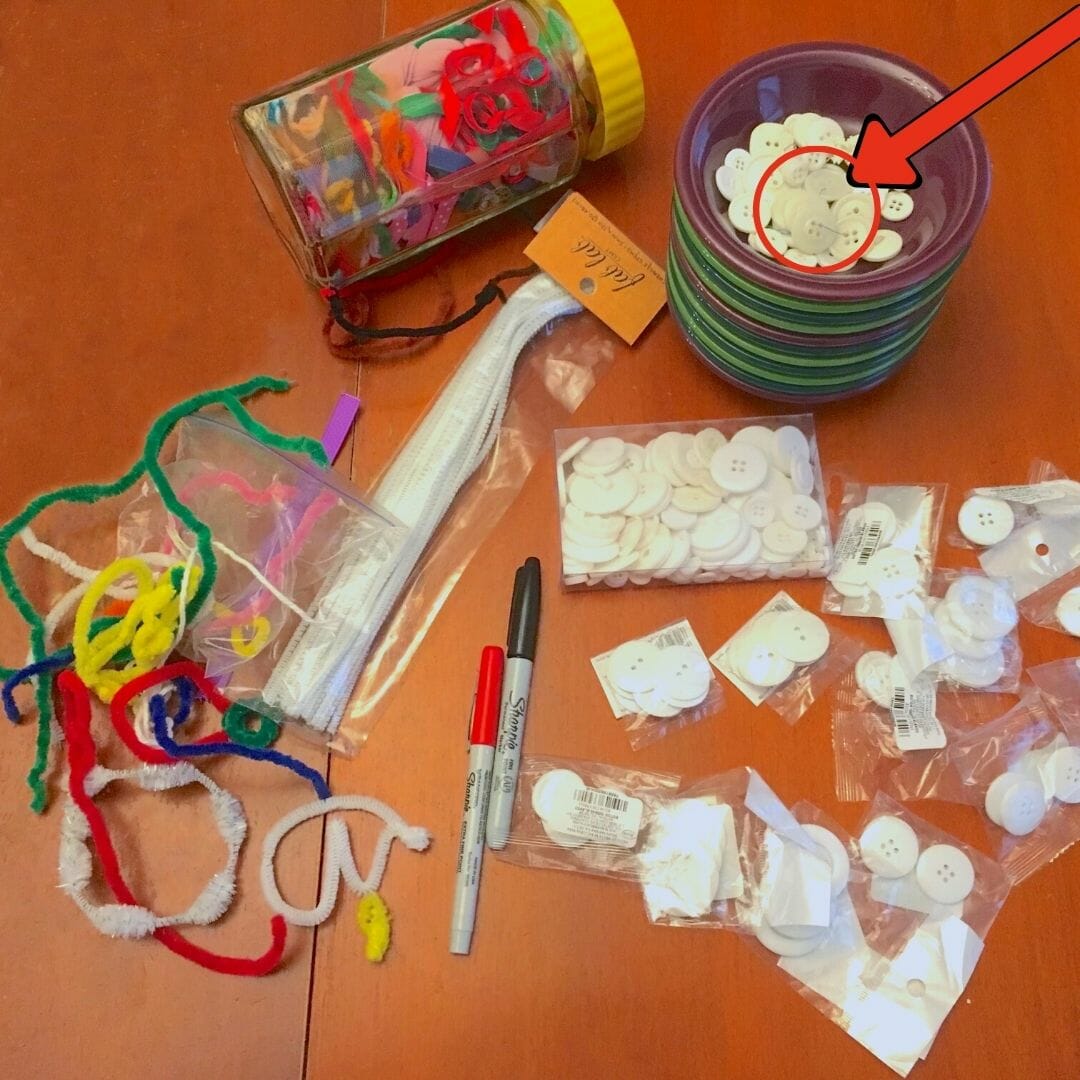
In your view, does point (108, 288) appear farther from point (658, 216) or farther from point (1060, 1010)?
point (1060, 1010)

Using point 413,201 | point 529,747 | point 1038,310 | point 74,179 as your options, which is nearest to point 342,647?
point 529,747

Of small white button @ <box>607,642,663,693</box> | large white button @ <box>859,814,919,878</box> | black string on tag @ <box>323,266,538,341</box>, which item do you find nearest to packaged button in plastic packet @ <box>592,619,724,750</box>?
small white button @ <box>607,642,663,693</box>

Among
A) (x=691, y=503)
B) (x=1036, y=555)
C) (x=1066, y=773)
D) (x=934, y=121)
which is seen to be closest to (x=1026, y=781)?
(x=1066, y=773)

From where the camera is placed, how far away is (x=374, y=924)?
19.7 inches

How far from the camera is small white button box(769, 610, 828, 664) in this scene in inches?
21.2

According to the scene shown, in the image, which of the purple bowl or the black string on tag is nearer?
the purple bowl

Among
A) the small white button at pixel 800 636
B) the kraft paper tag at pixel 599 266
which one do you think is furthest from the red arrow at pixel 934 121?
the small white button at pixel 800 636

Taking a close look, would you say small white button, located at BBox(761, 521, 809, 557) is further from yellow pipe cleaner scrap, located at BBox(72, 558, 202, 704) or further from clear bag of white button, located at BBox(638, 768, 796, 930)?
yellow pipe cleaner scrap, located at BBox(72, 558, 202, 704)

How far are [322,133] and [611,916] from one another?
1.46 feet

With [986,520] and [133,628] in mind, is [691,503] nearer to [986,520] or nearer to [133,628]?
[986,520]

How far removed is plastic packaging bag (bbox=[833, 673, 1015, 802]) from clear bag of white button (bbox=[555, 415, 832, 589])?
3.2 inches

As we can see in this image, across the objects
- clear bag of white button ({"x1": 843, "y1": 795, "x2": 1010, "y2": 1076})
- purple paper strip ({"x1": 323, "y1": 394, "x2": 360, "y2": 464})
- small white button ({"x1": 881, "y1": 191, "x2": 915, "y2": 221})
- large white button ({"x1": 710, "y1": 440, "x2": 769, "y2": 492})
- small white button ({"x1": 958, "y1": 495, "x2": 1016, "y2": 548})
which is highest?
purple paper strip ({"x1": 323, "y1": 394, "x2": 360, "y2": 464})

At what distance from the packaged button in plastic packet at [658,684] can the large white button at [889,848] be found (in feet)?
0.34

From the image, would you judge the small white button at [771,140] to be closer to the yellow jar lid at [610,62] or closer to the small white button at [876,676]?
the yellow jar lid at [610,62]
